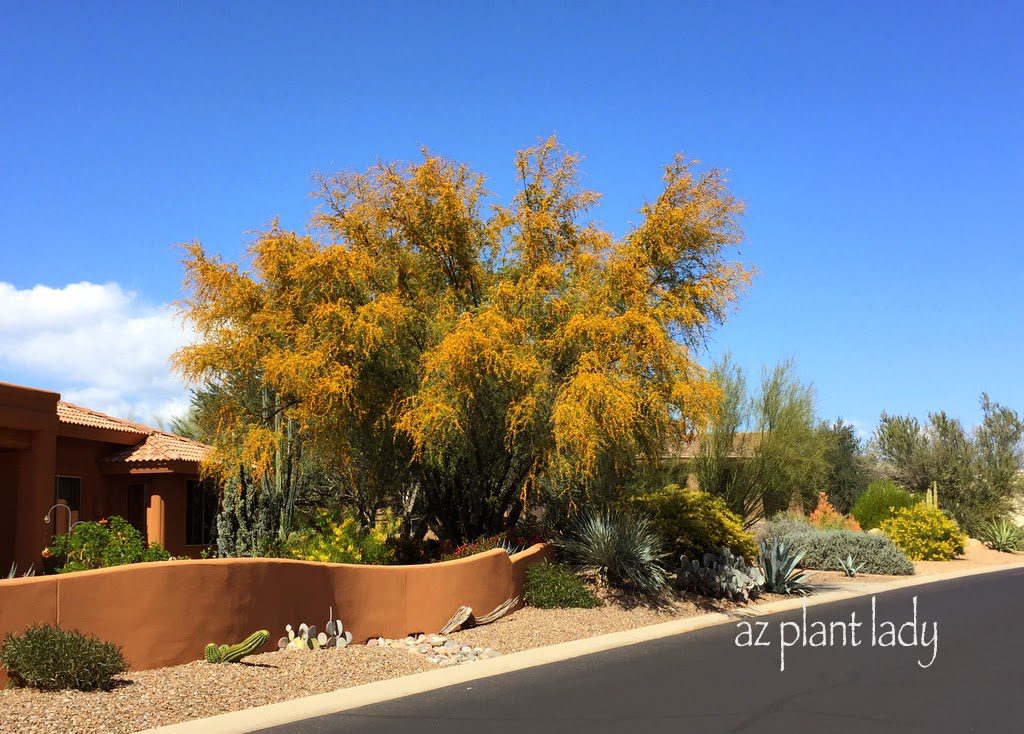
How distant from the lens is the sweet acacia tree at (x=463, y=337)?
1623 centimetres

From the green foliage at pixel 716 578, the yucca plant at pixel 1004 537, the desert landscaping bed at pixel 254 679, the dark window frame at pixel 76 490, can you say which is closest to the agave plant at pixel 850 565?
the green foliage at pixel 716 578

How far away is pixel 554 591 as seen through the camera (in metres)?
17.2

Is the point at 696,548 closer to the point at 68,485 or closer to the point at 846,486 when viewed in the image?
the point at 68,485

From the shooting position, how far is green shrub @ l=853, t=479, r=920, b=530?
118 ft

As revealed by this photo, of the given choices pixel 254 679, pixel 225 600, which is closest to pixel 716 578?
pixel 225 600

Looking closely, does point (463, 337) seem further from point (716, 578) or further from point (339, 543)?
point (716, 578)

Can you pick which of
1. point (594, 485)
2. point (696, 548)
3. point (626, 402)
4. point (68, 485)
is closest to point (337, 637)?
point (626, 402)

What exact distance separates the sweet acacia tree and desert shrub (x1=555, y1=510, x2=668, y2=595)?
1.19m

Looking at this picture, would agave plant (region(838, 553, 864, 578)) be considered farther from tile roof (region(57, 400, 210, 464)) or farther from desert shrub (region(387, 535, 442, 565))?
tile roof (region(57, 400, 210, 464))

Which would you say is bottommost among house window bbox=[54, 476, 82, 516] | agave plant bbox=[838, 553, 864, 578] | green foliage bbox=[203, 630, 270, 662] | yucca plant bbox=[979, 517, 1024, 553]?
yucca plant bbox=[979, 517, 1024, 553]

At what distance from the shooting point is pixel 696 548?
20.1m

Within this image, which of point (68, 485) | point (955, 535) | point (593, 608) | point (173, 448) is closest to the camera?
point (593, 608)

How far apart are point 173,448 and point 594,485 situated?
10307mm

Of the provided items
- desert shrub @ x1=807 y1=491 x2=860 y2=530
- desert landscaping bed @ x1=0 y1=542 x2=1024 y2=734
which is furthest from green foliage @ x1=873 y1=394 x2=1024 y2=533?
desert landscaping bed @ x1=0 y1=542 x2=1024 y2=734
